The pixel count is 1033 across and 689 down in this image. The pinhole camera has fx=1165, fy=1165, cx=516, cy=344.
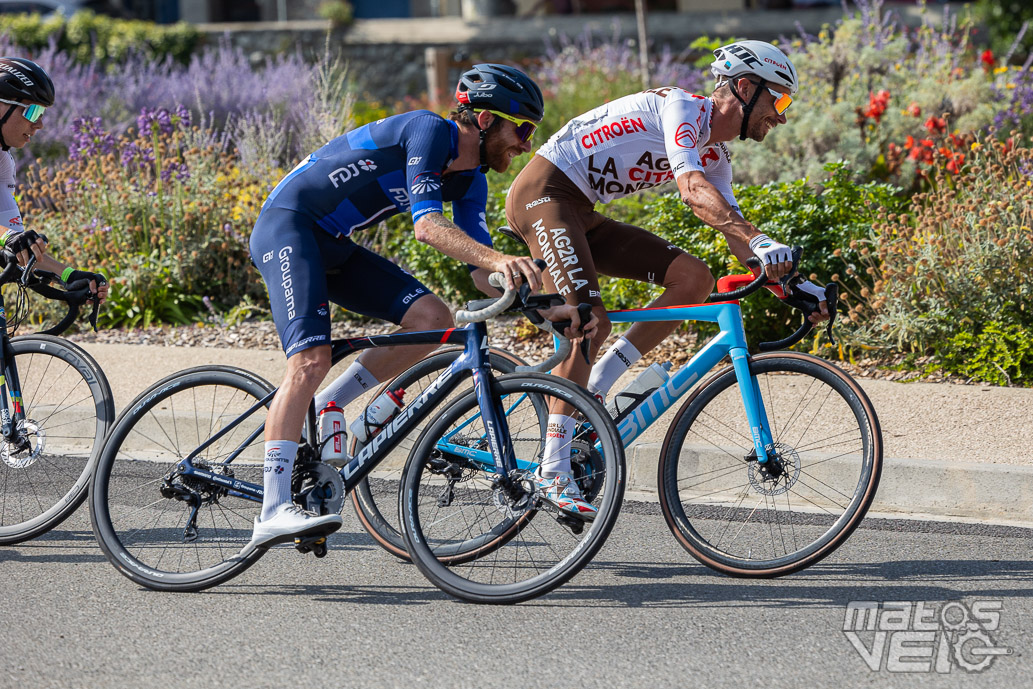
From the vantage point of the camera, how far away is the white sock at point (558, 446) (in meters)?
4.21

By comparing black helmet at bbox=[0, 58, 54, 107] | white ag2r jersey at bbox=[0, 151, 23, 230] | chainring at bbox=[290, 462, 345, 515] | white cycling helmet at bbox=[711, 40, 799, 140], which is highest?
white cycling helmet at bbox=[711, 40, 799, 140]

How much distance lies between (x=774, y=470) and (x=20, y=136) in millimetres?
3272

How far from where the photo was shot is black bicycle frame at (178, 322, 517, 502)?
4008mm

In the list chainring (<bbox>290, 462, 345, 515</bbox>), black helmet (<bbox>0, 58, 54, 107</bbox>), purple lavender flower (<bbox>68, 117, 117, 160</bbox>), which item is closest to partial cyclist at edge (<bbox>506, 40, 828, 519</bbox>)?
chainring (<bbox>290, 462, 345, 515</bbox>)

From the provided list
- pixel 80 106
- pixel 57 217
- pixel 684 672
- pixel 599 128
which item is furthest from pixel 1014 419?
pixel 80 106

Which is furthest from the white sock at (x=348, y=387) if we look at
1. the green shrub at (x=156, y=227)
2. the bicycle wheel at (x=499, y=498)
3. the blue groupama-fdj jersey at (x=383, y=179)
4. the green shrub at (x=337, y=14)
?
the green shrub at (x=337, y=14)

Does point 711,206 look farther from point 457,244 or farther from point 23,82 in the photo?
point 23,82

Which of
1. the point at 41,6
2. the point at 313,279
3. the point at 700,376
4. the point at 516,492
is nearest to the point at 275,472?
the point at 313,279

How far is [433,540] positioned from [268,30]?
17433 mm

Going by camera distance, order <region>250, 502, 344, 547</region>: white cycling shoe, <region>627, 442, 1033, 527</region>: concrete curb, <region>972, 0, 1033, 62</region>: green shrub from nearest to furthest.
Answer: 1. <region>250, 502, 344, 547</region>: white cycling shoe
2. <region>627, 442, 1033, 527</region>: concrete curb
3. <region>972, 0, 1033, 62</region>: green shrub

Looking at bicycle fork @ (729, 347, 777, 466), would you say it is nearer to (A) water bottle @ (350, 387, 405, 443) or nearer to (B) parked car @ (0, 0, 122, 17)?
(A) water bottle @ (350, 387, 405, 443)

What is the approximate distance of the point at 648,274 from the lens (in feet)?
15.5

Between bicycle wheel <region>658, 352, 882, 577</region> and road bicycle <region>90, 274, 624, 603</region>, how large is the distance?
0.39 metres

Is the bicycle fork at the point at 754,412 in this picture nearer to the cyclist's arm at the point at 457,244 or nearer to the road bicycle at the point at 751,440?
the road bicycle at the point at 751,440
